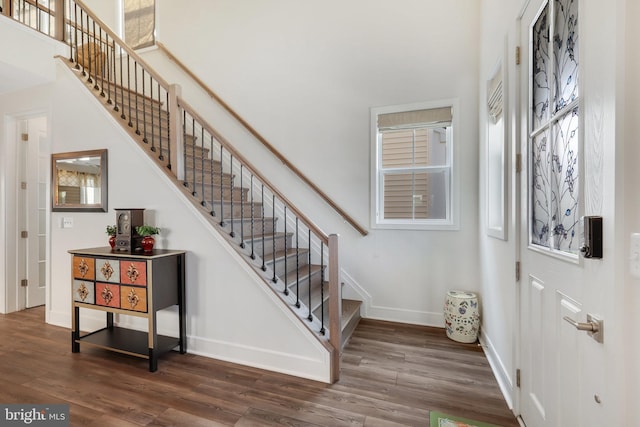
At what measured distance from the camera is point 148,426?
1708 millimetres

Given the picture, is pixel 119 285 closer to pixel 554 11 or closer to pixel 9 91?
pixel 9 91

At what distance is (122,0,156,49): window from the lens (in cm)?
458

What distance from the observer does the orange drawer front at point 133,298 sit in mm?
2303

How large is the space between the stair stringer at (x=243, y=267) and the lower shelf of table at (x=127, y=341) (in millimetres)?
212

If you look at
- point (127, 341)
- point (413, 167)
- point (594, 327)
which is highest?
point (413, 167)

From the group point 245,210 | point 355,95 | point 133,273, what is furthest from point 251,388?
point 355,95

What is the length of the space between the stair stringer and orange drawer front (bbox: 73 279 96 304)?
0.89 m

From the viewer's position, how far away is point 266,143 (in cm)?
370

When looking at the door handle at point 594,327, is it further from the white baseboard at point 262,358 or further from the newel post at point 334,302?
the white baseboard at point 262,358

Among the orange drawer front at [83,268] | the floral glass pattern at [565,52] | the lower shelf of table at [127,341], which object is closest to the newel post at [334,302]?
the lower shelf of table at [127,341]

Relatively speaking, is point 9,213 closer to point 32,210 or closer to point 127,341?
point 32,210

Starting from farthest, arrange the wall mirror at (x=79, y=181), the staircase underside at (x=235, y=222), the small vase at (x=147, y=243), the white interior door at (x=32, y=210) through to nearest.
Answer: the white interior door at (x=32, y=210), the wall mirror at (x=79, y=181), the small vase at (x=147, y=243), the staircase underside at (x=235, y=222)

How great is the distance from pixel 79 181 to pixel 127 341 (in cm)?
175

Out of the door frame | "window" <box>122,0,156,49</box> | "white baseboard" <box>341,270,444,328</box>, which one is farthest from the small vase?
"window" <box>122,0,156,49</box>
